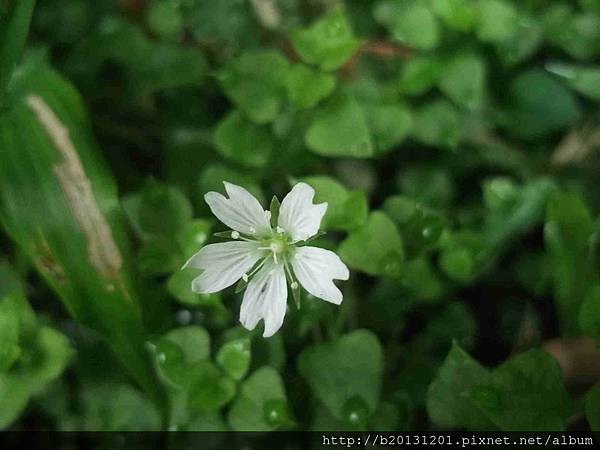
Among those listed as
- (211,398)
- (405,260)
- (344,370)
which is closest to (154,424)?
(211,398)

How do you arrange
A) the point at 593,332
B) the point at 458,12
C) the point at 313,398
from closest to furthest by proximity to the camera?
the point at 593,332
the point at 313,398
the point at 458,12

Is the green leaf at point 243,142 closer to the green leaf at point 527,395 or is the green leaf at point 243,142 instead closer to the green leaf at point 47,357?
the green leaf at point 47,357

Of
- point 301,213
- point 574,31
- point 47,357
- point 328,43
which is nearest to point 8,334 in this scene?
point 47,357

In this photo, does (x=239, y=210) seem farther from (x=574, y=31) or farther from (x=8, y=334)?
(x=574, y=31)

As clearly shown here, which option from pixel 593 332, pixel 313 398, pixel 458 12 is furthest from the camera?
pixel 458 12

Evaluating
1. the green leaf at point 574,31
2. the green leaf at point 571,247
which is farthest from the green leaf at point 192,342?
the green leaf at point 574,31

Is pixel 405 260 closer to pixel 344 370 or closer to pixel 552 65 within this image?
pixel 344 370
